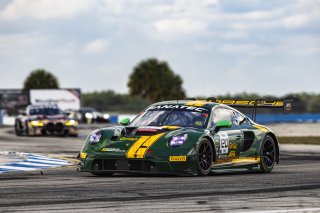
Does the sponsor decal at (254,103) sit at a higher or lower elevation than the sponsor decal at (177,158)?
higher

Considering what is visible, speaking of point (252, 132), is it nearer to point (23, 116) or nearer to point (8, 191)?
point (8, 191)

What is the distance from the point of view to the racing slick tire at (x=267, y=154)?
14086 millimetres

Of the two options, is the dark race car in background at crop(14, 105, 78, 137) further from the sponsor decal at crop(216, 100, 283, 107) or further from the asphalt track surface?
the asphalt track surface

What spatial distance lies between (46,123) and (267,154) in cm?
2033

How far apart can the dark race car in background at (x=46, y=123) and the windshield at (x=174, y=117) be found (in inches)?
811

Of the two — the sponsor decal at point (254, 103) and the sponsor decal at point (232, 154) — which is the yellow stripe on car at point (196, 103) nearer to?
the sponsor decal at point (232, 154)

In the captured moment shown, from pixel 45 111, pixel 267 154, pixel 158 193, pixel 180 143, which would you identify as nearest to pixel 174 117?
pixel 180 143

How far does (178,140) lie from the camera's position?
1239cm

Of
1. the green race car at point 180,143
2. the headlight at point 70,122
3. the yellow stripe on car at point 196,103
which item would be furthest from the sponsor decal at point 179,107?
the headlight at point 70,122

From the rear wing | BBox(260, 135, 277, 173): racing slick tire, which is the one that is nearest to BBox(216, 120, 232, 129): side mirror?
BBox(260, 135, 277, 173): racing slick tire

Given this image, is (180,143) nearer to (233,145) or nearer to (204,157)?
(204,157)

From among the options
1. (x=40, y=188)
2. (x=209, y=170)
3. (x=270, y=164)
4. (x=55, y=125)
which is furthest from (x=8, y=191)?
(x=55, y=125)

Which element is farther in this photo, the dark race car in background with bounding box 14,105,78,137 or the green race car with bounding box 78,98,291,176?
the dark race car in background with bounding box 14,105,78,137

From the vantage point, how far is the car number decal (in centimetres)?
1316
